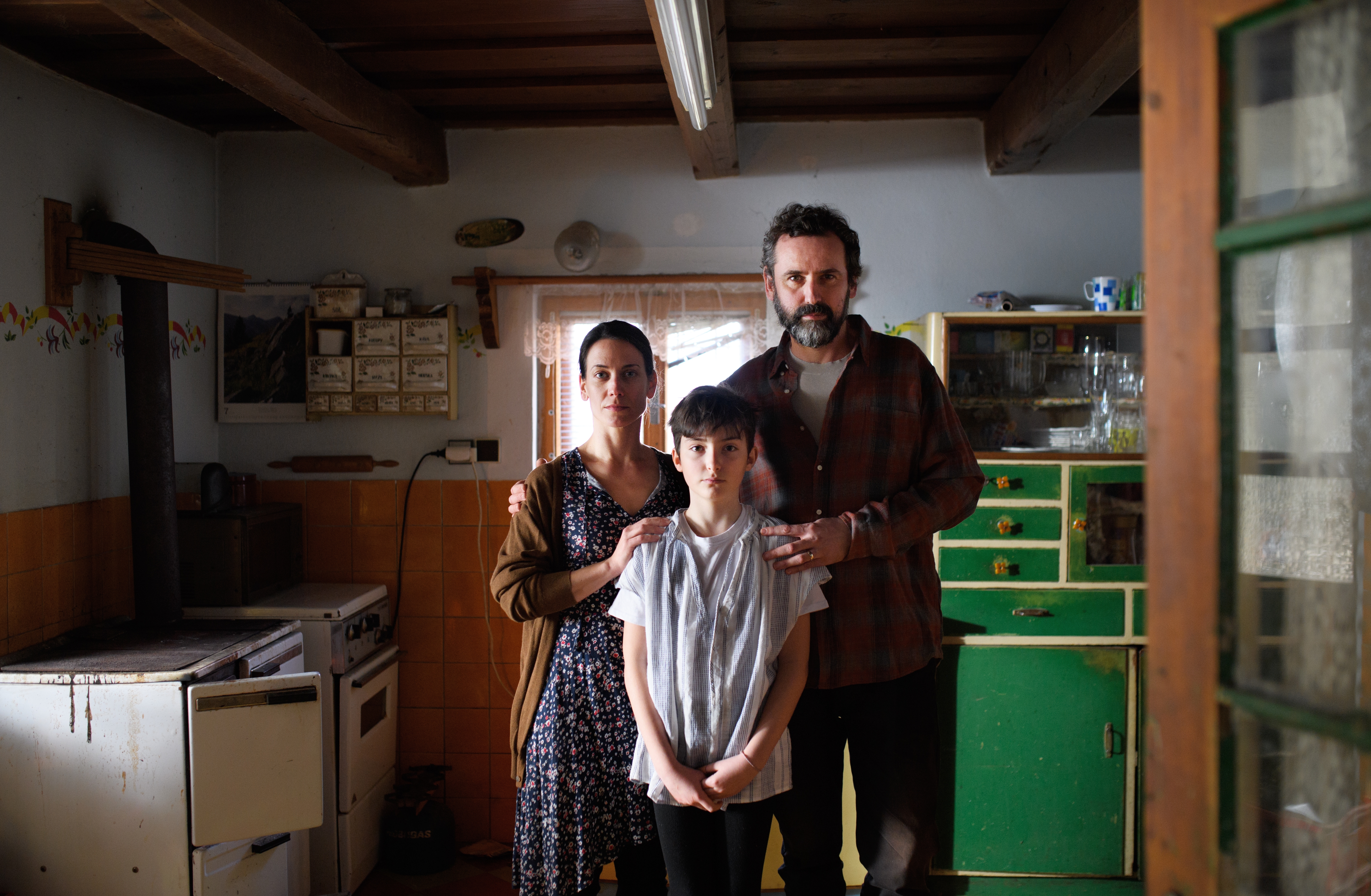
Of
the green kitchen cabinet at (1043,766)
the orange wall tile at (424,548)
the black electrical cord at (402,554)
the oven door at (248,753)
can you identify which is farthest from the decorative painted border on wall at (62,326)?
the green kitchen cabinet at (1043,766)

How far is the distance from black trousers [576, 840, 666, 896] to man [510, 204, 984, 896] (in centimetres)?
33

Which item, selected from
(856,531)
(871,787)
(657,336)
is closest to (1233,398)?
(856,531)

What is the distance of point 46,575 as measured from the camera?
260 cm

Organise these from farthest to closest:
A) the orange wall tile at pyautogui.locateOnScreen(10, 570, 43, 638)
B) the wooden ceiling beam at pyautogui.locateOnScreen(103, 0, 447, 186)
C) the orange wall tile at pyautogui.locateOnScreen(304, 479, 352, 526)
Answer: the orange wall tile at pyautogui.locateOnScreen(304, 479, 352, 526)
the orange wall tile at pyautogui.locateOnScreen(10, 570, 43, 638)
the wooden ceiling beam at pyautogui.locateOnScreen(103, 0, 447, 186)

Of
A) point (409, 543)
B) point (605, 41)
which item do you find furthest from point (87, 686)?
point (605, 41)

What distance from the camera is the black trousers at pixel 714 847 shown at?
5.06 ft

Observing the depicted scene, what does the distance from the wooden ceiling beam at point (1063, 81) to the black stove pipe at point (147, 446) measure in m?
2.93

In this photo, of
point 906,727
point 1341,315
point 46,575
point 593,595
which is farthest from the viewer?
point 46,575

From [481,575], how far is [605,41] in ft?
6.74

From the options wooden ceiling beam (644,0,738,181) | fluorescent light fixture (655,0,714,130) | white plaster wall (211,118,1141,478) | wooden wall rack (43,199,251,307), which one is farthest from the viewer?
white plaster wall (211,118,1141,478)

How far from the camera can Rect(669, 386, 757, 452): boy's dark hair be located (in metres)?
1.60

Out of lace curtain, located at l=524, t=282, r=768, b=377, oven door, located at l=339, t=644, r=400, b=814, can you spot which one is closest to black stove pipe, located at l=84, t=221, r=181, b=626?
oven door, located at l=339, t=644, r=400, b=814

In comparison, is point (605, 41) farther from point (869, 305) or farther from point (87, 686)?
point (87, 686)

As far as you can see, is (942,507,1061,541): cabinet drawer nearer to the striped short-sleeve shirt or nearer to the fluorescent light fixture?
the striped short-sleeve shirt
